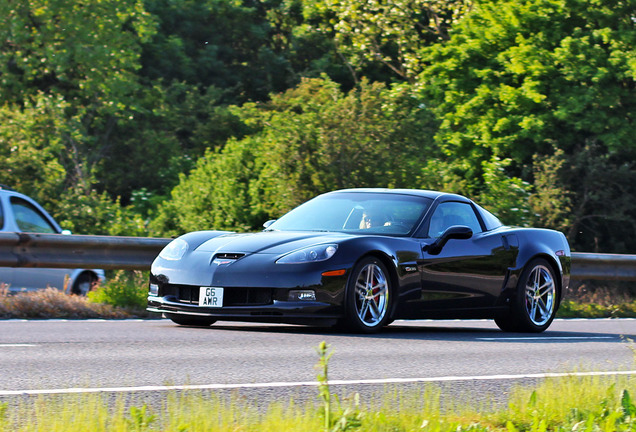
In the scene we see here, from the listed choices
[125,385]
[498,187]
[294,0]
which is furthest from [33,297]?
[294,0]

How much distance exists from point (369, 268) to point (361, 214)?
1.08m

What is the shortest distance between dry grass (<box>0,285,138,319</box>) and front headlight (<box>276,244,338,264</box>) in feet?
9.76

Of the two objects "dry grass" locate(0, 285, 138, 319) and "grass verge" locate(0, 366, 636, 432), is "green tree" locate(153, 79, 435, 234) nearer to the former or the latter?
"dry grass" locate(0, 285, 138, 319)

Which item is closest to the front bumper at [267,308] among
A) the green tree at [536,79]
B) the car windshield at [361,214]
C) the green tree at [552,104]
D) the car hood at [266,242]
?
the car hood at [266,242]

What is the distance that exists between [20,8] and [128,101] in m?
4.32

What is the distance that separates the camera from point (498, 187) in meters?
24.3

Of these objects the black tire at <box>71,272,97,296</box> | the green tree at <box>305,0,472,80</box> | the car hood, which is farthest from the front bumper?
the green tree at <box>305,0,472,80</box>

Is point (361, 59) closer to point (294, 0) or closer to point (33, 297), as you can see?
point (294, 0)

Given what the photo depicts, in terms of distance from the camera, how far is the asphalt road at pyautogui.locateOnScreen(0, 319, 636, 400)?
6.74 m

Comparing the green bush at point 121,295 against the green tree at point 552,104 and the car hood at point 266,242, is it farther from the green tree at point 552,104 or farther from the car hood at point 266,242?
the green tree at point 552,104

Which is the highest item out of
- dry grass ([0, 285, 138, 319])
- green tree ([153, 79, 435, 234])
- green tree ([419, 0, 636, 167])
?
green tree ([419, 0, 636, 167])

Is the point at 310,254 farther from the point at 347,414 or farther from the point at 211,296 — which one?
the point at 347,414

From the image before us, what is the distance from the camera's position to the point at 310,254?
Result: 32.2 ft

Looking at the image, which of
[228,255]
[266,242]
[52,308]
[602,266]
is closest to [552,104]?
[602,266]
